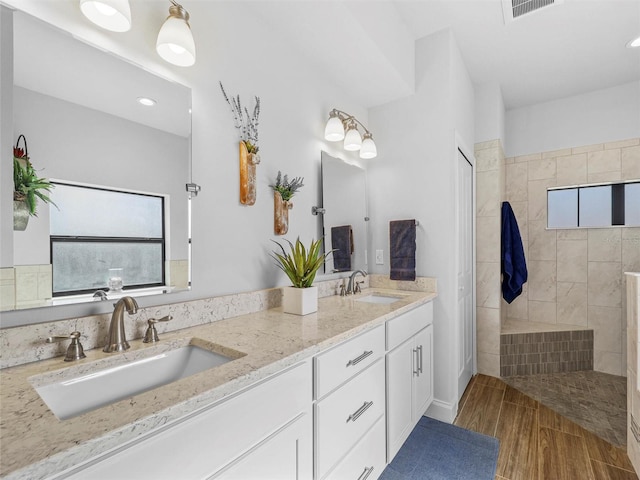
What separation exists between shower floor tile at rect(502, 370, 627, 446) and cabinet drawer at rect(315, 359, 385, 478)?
5.52 ft

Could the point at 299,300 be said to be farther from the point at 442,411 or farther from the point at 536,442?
the point at 536,442

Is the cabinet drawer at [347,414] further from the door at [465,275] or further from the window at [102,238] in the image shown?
the door at [465,275]

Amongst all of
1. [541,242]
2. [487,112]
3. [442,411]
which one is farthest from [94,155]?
[541,242]

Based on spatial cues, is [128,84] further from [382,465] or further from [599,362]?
[599,362]

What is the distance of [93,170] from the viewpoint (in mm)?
1025

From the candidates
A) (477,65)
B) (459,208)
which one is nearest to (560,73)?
(477,65)

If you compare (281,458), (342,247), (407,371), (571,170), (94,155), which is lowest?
(407,371)

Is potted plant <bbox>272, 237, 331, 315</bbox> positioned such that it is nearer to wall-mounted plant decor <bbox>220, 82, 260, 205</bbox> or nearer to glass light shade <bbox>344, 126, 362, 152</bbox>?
wall-mounted plant decor <bbox>220, 82, 260, 205</bbox>

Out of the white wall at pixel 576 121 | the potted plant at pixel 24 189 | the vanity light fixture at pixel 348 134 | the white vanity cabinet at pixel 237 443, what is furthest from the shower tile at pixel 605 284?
the potted plant at pixel 24 189

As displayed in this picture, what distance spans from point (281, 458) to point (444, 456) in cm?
136

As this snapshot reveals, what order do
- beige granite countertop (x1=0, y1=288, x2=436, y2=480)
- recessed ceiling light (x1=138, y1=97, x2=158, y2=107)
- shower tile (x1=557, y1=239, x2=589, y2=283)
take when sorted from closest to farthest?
beige granite countertop (x1=0, y1=288, x2=436, y2=480)
recessed ceiling light (x1=138, y1=97, x2=158, y2=107)
shower tile (x1=557, y1=239, x2=589, y2=283)

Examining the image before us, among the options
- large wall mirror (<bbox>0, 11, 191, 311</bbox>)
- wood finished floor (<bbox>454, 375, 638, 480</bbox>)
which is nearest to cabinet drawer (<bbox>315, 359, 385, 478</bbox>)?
large wall mirror (<bbox>0, 11, 191, 311</bbox>)

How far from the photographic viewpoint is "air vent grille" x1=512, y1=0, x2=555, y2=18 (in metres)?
1.98

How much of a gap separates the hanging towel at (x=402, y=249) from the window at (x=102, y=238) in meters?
1.63
